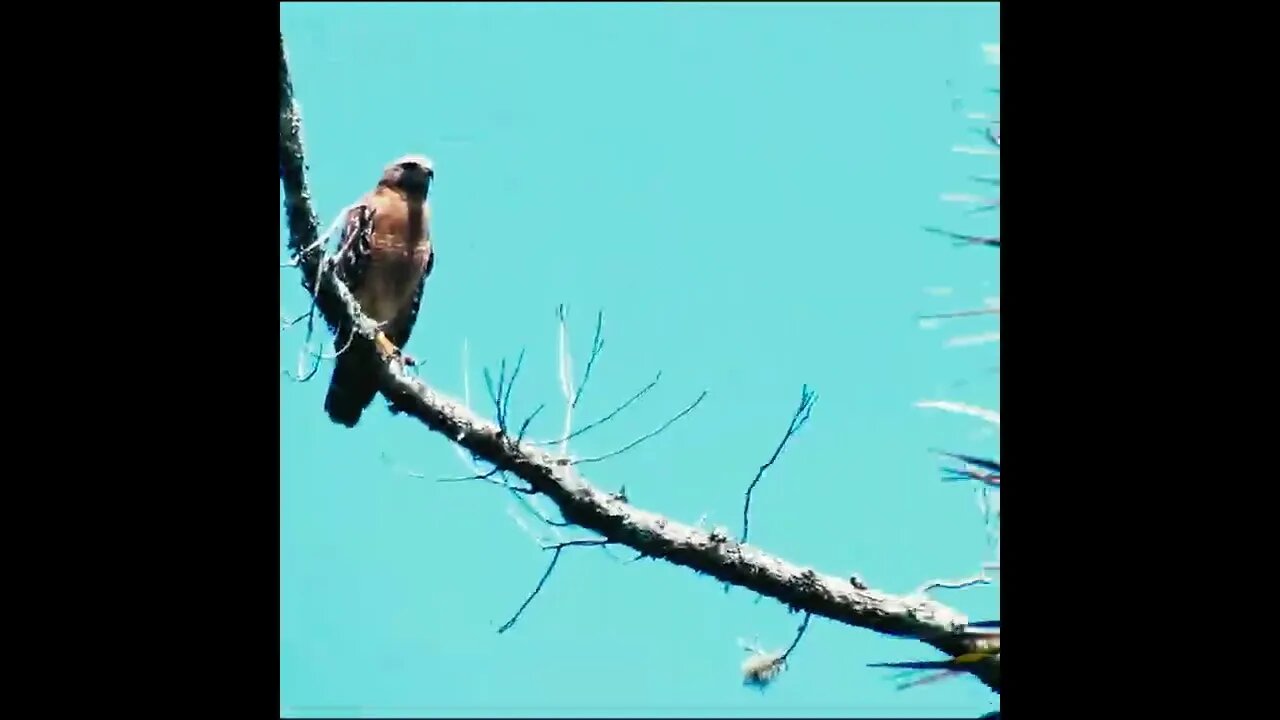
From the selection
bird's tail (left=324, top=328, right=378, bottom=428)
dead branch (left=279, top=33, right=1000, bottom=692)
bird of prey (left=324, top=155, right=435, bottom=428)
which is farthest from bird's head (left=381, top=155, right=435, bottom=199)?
dead branch (left=279, top=33, right=1000, bottom=692)

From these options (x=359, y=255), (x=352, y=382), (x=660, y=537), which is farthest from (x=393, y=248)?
(x=660, y=537)

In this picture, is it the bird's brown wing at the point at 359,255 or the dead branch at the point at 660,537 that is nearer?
the dead branch at the point at 660,537

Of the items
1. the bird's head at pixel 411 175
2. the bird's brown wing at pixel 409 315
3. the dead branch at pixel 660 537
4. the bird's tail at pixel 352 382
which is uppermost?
the bird's head at pixel 411 175

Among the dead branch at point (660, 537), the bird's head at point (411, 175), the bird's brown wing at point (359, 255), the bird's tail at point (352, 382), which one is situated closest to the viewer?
the dead branch at point (660, 537)

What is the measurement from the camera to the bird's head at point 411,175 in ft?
18.4

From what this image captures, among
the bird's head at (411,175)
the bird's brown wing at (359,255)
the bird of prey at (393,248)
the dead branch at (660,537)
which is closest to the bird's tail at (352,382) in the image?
the dead branch at (660,537)

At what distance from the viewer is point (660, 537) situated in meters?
2.54

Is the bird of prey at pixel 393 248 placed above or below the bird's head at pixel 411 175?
below

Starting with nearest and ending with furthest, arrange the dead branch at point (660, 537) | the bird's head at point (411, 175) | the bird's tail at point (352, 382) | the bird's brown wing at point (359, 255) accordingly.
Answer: the dead branch at point (660, 537), the bird's tail at point (352, 382), the bird's brown wing at point (359, 255), the bird's head at point (411, 175)

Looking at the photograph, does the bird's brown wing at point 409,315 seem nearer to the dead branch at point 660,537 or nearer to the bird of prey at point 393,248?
the bird of prey at point 393,248
